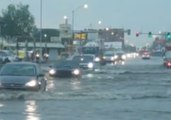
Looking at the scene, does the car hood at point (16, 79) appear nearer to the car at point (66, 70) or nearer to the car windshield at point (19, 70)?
the car windshield at point (19, 70)

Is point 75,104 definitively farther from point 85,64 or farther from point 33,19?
point 33,19

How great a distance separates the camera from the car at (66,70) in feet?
169

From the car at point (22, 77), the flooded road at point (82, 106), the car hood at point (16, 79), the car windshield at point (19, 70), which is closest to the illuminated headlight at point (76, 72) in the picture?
the car at point (22, 77)

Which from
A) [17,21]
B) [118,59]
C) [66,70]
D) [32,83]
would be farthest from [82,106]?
[17,21]

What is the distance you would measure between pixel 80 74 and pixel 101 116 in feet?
107

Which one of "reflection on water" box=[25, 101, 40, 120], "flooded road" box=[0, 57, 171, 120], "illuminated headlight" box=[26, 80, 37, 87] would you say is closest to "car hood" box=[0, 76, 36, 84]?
"illuminated headlight" box=[26, 80, 37, 87]

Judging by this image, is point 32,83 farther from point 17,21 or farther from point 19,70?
point 17,21

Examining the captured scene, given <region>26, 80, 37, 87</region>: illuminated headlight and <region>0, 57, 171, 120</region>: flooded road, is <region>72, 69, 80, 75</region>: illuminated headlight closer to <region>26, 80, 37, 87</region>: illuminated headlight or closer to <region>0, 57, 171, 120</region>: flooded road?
<region>0, 57, 171, 120</region>: flooded road

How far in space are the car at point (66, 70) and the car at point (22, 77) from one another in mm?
20590

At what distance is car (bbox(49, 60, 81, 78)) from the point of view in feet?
169

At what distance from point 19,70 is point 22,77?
3.57 ft

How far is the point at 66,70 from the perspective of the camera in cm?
5216

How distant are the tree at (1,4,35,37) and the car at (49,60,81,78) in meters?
77.2

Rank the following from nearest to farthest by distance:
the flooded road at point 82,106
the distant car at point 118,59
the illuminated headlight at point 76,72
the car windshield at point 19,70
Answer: the flooded road at point 82,106, the car windshield at point 19,70, the illuminated headlight at point 76,72, the distant car at point 118,59
